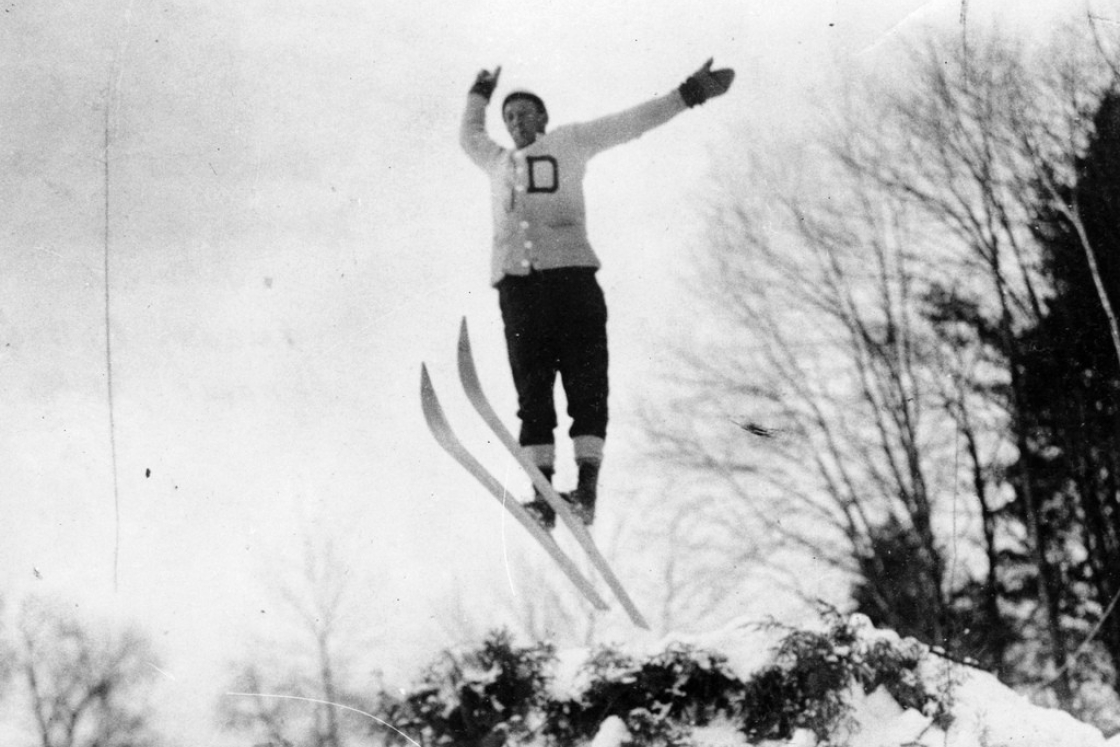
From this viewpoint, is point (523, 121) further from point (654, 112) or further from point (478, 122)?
point (654, 112)

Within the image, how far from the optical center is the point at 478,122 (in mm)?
3348

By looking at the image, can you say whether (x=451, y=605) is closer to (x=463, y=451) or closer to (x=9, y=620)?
(x=463, y=451)

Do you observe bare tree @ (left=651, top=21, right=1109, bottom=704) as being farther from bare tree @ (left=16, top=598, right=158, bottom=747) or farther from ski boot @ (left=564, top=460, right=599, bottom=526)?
bare tree @ (left=16, top=598, right=158, bottom=747)

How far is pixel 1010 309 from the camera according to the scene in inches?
162

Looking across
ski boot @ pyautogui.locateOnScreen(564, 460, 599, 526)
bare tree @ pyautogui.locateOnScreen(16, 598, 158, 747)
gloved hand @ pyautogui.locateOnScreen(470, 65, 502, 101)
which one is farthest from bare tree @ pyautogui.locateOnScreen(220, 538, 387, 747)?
gloved hand @ pyautogui.locateOnScreen(470, 65, 502, 101)

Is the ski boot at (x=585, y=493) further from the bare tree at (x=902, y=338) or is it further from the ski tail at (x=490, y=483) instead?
the bare tree at (x=902, y=338)

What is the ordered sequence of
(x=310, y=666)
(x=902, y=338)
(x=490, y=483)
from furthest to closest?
(x=902, y=338) < (x=490, y=483) < (x=310, y=666)

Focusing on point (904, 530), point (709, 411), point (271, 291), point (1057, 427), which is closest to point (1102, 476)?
point (1057, 427)

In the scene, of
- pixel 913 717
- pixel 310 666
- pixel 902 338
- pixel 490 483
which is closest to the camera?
pixel 913 717

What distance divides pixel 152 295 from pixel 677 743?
242cm

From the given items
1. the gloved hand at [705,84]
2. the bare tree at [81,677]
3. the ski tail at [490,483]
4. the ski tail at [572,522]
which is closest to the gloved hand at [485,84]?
the gloved hand at [705,84]

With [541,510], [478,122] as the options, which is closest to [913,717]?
[541,510]

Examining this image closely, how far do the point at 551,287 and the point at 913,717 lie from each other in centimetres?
170

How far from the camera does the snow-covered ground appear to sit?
8.40 ft
